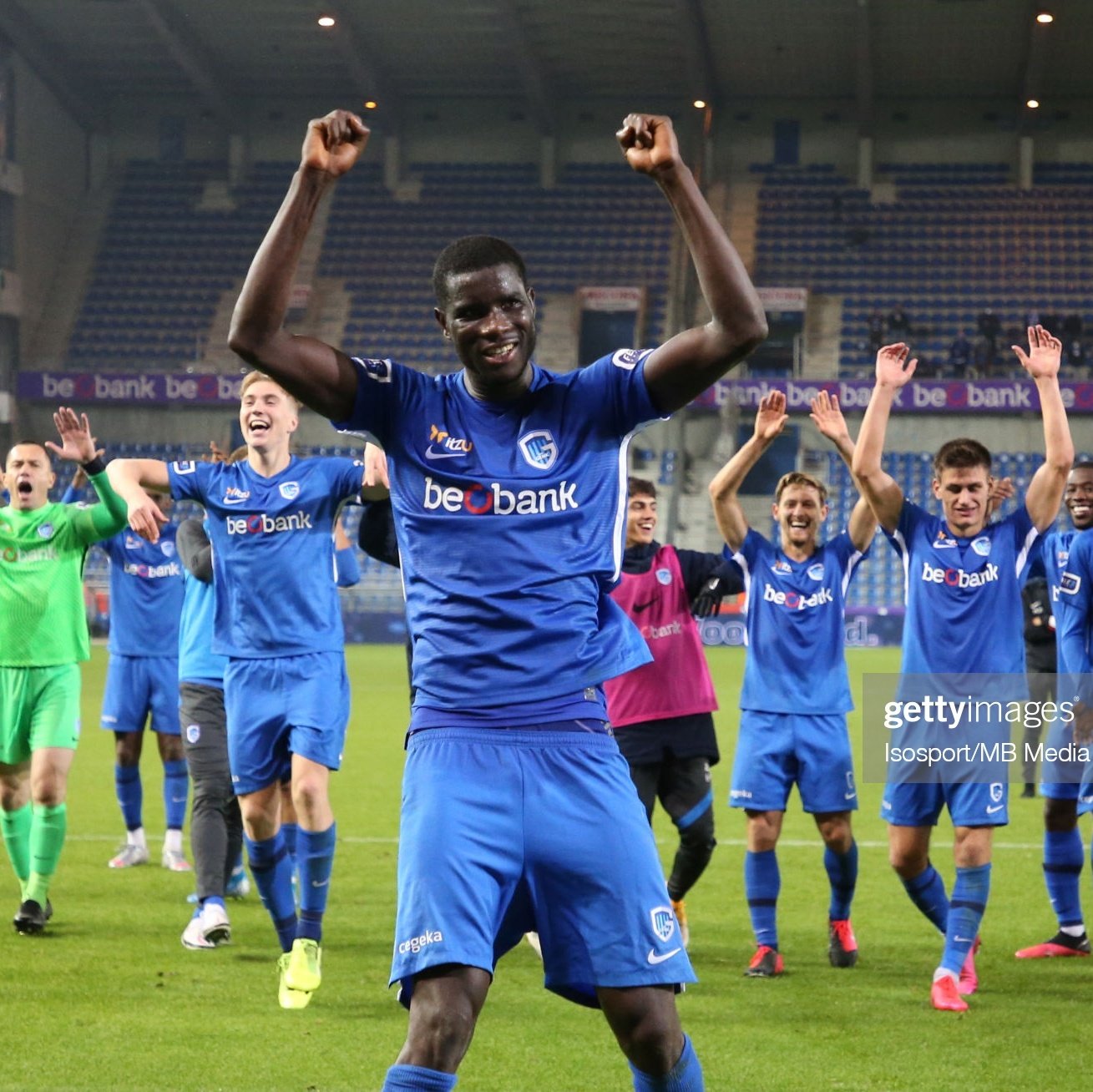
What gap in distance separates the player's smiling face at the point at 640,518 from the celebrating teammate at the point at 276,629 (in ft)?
4.41

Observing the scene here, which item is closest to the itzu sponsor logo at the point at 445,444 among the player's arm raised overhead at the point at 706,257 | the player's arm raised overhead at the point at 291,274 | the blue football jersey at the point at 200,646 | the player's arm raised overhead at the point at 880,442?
the player's arm raised overhead at the point at 291,274

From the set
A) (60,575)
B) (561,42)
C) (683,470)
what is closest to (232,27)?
(561,42)

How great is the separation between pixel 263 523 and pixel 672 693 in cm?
195

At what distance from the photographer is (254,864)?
6480 mm

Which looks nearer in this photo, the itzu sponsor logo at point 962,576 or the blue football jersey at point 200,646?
the itzu sponsor logo at point 962,576

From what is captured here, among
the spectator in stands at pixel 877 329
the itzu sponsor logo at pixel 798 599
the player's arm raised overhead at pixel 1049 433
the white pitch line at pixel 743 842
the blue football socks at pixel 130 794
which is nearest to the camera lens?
the player's arm raised overhead at pixel 1049 433

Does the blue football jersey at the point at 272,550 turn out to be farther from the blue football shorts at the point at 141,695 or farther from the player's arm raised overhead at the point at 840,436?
the blue football shorts at the point at 141,695

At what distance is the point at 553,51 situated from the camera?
118 feet

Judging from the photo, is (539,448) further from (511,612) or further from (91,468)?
(91,468)

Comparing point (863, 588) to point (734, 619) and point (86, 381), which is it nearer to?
point (734, 619)

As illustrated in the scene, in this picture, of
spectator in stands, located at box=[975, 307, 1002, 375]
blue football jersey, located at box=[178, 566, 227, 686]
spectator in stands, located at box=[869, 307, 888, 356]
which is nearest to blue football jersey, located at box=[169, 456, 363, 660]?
blue football jersey, located at box=[178, 566, 227, 686]

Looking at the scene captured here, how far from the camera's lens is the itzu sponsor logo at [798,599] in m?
7.17

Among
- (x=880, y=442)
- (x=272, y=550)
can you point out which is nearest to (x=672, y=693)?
(x=880, y=442)

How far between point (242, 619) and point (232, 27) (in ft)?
105
